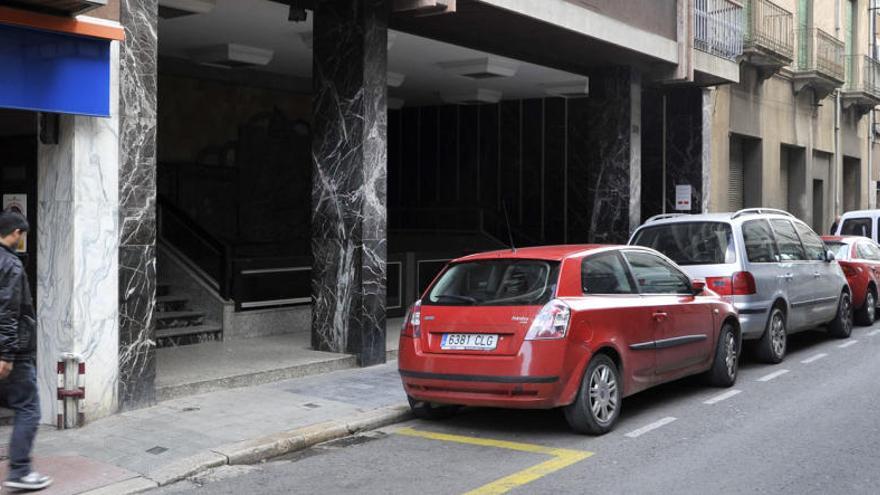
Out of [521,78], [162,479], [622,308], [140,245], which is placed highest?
[521,78]

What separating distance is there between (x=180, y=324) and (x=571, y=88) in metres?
9.23

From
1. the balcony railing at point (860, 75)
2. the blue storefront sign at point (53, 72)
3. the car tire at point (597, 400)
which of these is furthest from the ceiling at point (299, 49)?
the balcony railing at point (860, 75)

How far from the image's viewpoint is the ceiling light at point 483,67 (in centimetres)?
1428

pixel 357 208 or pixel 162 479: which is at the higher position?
pixel 357 208

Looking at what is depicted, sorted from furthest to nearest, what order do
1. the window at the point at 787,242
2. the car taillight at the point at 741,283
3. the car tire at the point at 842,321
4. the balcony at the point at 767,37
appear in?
1. the balcony at the point at 767,37
2. the car tire at the point at 842,321
3. the window at the point at 787,242
4. the car taillight at the point at 741,283

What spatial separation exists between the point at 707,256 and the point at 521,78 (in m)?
7.25

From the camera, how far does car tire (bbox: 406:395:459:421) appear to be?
7.76 meters

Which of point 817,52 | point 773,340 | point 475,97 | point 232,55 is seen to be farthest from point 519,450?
point 817,52

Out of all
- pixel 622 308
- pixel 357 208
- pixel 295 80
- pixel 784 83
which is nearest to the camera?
pixel 622 308

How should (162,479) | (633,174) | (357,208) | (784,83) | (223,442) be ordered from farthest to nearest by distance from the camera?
(784,83) → (633,174) → (357,208) → (223,442) → (162,479)

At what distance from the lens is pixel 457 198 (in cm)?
2067

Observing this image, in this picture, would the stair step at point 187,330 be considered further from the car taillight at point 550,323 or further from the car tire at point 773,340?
the car tire at point 773,340

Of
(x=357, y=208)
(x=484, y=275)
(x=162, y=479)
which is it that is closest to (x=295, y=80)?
(x=357, y=208)

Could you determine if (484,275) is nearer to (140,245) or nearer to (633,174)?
(140,245)
